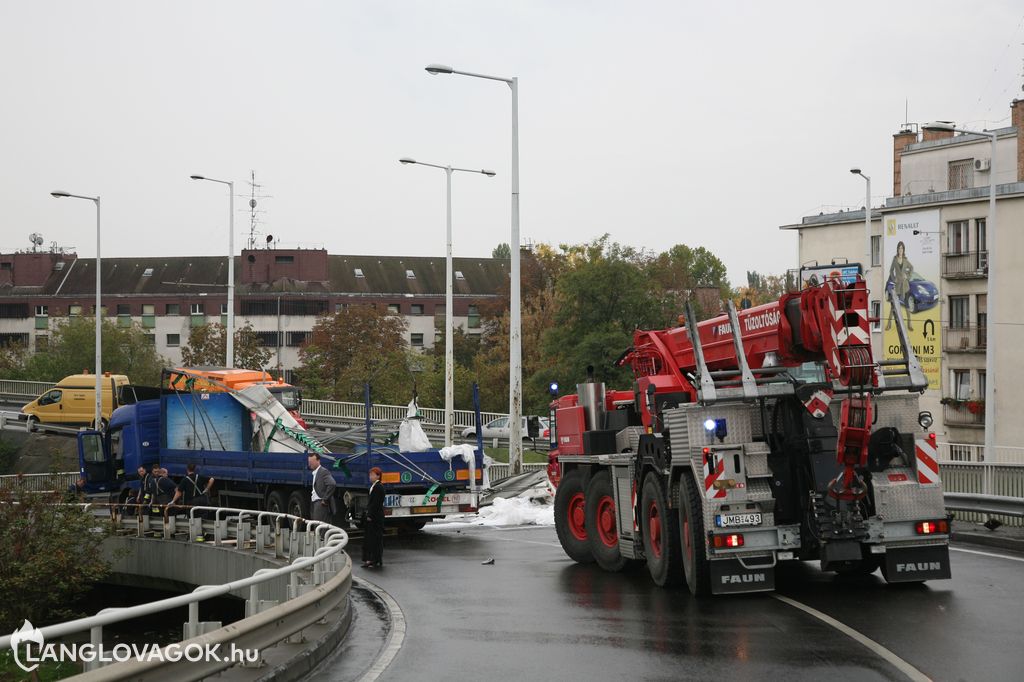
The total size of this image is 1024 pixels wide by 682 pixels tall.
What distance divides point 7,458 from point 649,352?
149 ft

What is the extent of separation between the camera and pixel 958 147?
5516cm

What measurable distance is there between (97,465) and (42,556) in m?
10.3

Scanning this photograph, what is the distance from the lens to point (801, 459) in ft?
46.9

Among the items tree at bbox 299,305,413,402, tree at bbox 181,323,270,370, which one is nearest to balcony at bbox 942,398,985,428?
tree at bbox 299,305,413,402

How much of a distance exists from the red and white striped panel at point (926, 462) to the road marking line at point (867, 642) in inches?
81.0

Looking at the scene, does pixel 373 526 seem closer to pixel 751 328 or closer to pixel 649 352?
pixel 649 352

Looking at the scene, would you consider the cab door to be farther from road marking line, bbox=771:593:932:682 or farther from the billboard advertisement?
the billboard advertisement

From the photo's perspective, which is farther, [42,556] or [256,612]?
[42,556]

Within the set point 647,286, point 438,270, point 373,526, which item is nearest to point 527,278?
point 438,270

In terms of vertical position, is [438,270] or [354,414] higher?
[438,270]

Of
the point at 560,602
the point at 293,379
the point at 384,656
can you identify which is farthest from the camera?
the point at 293,379

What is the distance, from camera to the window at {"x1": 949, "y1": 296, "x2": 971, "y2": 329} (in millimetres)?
52656

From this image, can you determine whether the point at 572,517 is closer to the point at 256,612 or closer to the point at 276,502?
the point at 276,502

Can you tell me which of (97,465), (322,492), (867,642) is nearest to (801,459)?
(867,642)
